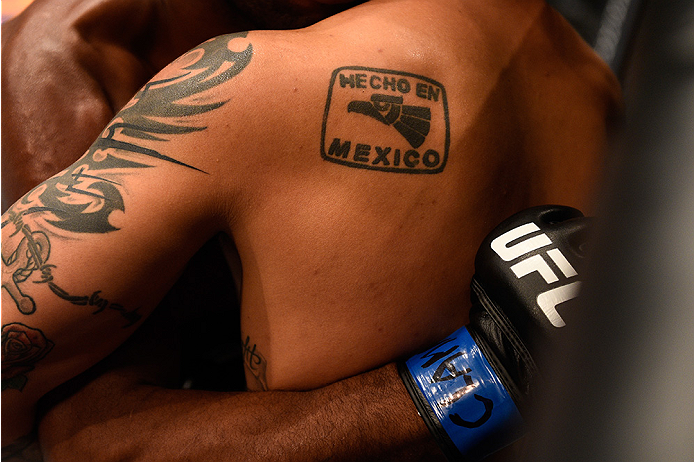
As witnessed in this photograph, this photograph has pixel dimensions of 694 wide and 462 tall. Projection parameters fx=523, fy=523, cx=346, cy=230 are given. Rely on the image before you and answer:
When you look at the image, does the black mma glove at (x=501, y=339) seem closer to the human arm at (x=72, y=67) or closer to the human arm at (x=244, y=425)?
the human arm at (x=244, y=425)

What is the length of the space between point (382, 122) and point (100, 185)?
370 mm

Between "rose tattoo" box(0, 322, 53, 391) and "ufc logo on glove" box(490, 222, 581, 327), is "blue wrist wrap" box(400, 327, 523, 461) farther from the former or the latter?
"rose tattoo" box(0, 322, 53, 391)

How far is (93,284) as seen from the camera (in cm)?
65

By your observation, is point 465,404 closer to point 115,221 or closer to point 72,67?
point 115,221

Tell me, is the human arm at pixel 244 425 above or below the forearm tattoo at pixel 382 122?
below

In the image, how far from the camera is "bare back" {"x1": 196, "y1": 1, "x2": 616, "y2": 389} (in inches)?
27.4

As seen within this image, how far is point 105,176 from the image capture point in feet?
2.17

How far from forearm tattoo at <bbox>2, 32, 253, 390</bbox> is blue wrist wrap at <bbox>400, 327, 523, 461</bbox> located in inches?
16.7

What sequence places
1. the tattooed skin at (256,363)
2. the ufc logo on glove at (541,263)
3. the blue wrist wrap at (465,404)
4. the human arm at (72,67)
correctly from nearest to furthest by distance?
the ufc logo on glove at (541,263) < the blue wrist wrap at (465,404) < the tattooed skin at (256,363) < the human arm at (72,67)

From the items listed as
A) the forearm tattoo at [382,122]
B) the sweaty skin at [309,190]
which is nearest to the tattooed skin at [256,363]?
the sweaty skin at [309,190]

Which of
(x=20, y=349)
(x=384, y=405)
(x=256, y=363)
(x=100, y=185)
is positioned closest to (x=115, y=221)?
(x=100, y=185)

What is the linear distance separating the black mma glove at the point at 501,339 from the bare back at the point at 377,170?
0.07 meters

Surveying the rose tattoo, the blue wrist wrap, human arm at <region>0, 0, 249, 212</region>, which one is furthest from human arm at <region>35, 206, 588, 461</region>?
human arm at <region>0, 0, 249, 212</region>

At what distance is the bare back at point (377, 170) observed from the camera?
2.28 feet
